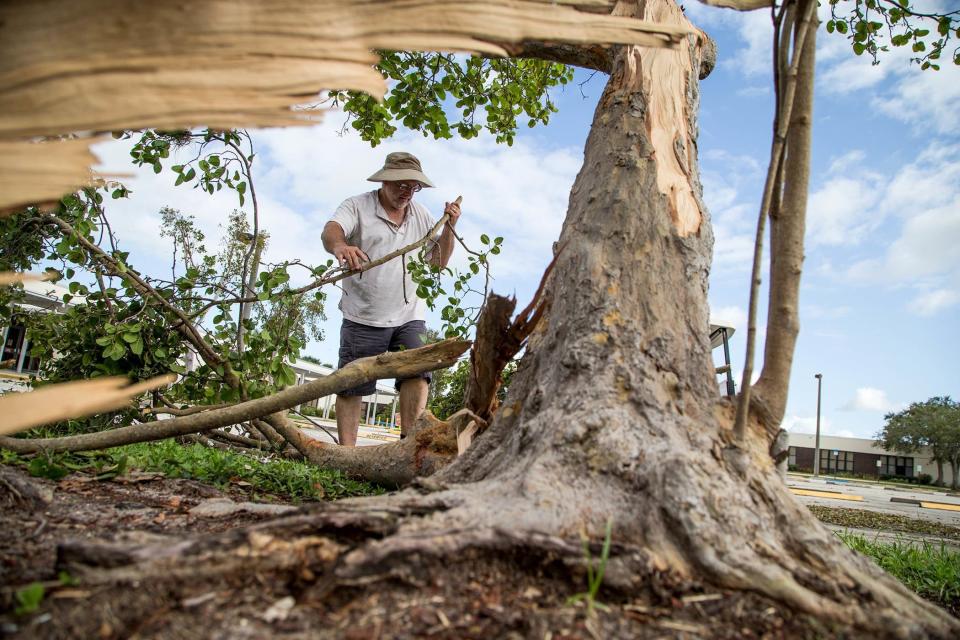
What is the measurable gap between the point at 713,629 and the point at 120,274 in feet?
12.8

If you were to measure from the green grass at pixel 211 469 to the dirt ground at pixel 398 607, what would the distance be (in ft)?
4.65

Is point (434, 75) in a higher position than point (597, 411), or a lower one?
higher

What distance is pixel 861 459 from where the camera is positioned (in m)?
48.4

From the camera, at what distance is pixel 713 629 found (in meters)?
1.17

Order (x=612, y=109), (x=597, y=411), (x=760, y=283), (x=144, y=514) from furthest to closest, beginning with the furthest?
(x=612, y=109) → (x=144, y=514) → (x=597, y=411) → (x=760, y=283)

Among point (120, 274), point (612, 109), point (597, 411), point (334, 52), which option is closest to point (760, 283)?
point (597, 411)

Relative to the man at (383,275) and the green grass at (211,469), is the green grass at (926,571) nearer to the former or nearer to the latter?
the green grass at (211,469)

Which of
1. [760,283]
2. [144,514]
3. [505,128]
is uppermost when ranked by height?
[505,128]

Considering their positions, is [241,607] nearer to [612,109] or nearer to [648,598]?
[648,598]

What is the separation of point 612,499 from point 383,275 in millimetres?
3928

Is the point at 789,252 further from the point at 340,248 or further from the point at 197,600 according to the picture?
the point at 340,248

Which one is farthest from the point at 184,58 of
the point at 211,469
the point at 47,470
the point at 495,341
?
the point at 211,469

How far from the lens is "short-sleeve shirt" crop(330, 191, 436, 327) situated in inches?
198

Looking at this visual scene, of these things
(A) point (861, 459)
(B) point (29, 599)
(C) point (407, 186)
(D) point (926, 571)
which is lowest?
(A) point (861, 459)
